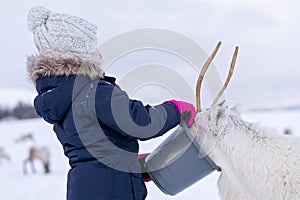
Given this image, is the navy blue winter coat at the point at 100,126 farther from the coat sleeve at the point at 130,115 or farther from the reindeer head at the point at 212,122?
the reindeer head at the point at 212,122

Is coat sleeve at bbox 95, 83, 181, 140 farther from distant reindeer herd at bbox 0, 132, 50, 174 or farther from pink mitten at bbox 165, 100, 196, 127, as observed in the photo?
distant reindeer herd at bbox 0, 132, 50, 174

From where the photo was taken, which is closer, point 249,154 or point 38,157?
point 249,154

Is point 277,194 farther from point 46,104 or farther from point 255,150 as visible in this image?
point 46,104

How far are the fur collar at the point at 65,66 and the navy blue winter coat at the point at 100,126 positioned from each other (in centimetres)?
2

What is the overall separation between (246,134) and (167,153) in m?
0.47

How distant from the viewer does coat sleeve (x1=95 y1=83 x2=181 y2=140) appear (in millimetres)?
2531

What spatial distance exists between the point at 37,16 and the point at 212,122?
1.15 m

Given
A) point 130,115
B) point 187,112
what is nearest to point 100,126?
point 130,115

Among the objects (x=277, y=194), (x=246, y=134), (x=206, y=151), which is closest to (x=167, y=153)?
(x=206, y=151)

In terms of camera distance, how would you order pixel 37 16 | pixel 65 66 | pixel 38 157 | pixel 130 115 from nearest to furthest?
pixel 130 115
pixel 65 66
pixel 37 16
pixel 38 157

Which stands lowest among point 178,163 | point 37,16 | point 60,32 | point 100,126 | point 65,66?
point 178,163

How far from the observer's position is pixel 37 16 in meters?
2.75

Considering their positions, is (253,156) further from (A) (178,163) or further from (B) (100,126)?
(B) (100,126)

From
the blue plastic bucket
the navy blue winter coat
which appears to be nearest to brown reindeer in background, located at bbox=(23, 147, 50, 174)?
the blue plastic bucket
